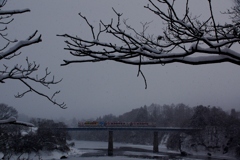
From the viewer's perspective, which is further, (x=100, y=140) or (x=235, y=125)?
(x=100, y=140)

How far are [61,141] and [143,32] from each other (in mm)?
59358

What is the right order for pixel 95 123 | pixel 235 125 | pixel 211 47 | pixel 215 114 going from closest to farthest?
pixel 211 47 → pixel 235 125 → pixel 215 114 → pixel 95 123

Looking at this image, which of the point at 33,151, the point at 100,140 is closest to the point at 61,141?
the point at 33,151

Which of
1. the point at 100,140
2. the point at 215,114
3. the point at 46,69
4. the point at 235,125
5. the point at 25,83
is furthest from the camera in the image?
the point at 100,140

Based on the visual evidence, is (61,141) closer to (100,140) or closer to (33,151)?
(33,151)

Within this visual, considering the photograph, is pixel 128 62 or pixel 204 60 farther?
pixel 128 62

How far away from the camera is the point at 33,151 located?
4934cm

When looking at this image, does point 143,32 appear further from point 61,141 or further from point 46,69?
point 61,141

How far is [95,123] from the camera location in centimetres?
7700

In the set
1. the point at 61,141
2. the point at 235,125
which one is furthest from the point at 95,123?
the point at 235,125

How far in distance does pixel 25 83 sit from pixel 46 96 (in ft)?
1.37

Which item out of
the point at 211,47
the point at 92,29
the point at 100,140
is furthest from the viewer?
the point at 100,140

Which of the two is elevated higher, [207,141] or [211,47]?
[211,47]

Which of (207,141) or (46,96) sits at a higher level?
(46,96)
